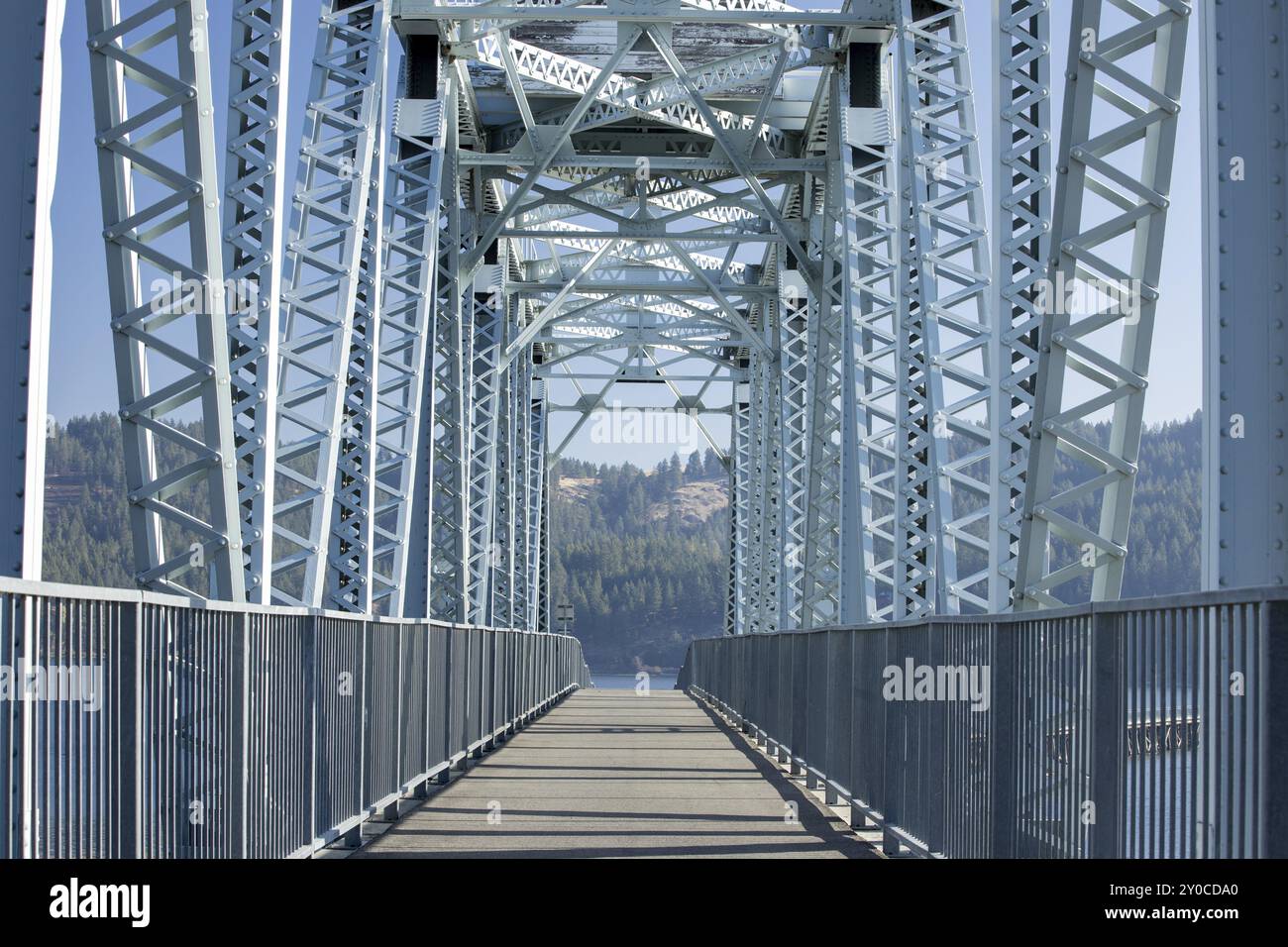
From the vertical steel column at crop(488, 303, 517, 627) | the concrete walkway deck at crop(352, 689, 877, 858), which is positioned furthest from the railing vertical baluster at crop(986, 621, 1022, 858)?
the vertical steel column at crop(488, 303, 517, 627)

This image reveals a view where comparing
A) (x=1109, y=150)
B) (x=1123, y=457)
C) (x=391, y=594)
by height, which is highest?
(x=1109, y=150)

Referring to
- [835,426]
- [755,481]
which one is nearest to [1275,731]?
[835,426]

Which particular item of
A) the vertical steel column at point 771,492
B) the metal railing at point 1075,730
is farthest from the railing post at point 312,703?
the vertical steel column at point 771,492

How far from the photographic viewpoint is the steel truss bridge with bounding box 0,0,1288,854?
722 cm

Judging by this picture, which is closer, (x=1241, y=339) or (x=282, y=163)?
(x=1241, y=339)

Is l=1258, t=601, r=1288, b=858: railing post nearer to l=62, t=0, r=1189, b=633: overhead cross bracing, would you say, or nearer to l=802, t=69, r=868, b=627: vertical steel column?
l=62, t=0, r=1189, b=633: overhead cross bracing

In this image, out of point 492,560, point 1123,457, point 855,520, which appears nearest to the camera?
point 1123,457

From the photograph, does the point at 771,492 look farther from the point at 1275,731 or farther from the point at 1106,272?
the point at 1275,731

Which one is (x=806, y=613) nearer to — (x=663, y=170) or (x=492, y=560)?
(x=663, y=170)

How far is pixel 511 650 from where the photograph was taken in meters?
23.8

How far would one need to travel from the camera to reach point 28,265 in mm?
7285

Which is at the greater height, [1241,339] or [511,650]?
→ [1241,339]
